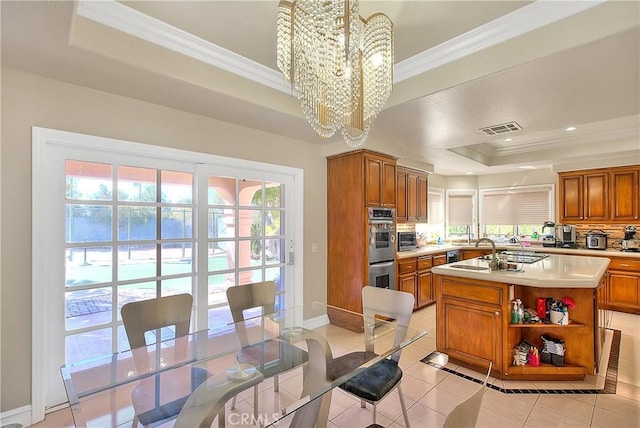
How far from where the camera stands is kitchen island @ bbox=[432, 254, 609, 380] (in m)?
2.59

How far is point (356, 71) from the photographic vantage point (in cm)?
188

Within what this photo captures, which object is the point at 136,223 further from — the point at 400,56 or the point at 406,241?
the point at 406,241

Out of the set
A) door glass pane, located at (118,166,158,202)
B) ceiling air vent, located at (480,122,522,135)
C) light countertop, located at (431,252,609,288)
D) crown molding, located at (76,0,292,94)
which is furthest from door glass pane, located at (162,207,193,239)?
ceiling air vent, located at (480,122,522,135)

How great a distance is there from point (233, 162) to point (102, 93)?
47.4 inches

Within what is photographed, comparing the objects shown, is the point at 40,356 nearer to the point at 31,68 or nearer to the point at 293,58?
the point at 31,68

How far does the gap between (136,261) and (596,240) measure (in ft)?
21.9

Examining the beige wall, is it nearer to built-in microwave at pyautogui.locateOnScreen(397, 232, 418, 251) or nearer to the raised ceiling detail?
the raised ceiling detail

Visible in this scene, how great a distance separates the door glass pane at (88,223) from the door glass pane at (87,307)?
1.37 feet

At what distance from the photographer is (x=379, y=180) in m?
4.10

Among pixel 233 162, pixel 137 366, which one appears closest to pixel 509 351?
pixel 137 366

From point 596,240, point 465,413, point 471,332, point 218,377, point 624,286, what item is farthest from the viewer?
point 596,240

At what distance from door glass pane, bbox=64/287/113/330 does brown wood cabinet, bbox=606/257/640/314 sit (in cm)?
650

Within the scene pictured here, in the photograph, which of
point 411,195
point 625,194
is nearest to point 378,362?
point 411,195

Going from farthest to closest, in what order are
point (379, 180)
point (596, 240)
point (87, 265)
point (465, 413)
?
point (596, 240) < point (379, 180) < point (87, 265) < point (465, 413)
